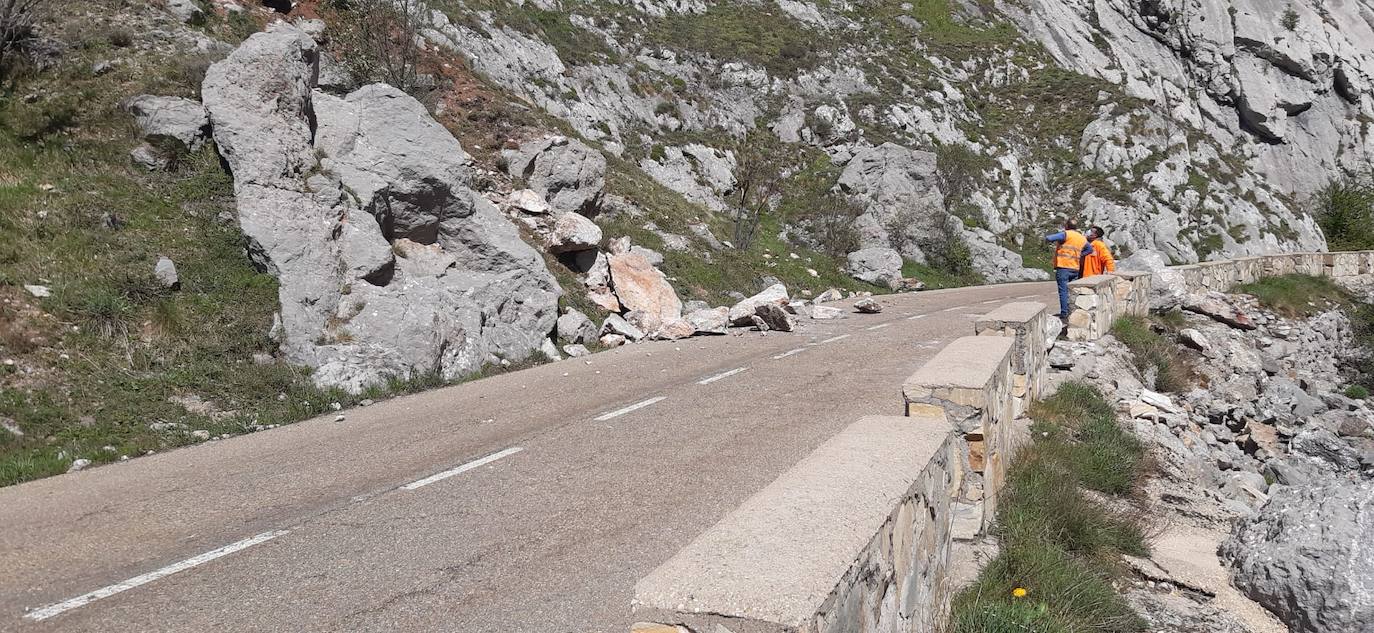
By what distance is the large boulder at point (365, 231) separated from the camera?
10.4 meters

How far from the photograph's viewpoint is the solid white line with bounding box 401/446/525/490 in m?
5.78

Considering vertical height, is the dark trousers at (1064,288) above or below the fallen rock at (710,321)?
above

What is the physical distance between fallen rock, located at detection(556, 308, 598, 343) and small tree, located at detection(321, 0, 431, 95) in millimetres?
7800

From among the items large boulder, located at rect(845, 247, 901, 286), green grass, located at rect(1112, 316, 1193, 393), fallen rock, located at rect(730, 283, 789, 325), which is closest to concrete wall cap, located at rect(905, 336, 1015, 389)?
green grass, located at rect(1112, 316, 1193, 393)

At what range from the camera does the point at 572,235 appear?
617 inches

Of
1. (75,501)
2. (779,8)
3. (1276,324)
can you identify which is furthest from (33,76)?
(779,8)

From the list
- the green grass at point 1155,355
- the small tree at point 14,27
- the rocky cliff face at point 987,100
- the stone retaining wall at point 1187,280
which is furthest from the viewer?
the rocky cliff face at point 987,100

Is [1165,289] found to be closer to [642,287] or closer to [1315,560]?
[642,287]

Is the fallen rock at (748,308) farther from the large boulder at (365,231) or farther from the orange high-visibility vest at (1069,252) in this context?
the orange high-visibility vest at (1069,252)

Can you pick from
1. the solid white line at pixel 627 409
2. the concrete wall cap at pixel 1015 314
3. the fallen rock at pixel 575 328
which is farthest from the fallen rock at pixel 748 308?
the solid white line at pixel 627 409

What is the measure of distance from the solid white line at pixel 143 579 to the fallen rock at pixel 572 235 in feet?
36.8

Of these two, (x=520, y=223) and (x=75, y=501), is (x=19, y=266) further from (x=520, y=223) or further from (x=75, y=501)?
(x=520, y=223)

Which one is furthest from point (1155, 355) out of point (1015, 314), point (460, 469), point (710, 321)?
point (460, 469)

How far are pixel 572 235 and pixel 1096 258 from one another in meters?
10.2
